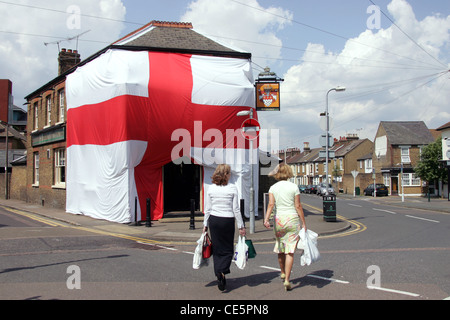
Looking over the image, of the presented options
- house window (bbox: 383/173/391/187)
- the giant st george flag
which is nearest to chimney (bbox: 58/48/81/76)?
the giant st george flag

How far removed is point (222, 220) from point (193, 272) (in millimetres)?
1707

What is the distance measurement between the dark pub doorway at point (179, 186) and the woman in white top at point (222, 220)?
12.4 meters

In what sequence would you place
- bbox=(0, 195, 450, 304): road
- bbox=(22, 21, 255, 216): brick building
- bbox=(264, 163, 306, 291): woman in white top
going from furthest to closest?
bbox=(22, 21, 255, 216): brick building < bbox=(264, 163, 306, 291): woman in white top < bbox=(0, 195, 450, 304): road

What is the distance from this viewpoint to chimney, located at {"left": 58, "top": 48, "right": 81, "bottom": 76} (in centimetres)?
2388

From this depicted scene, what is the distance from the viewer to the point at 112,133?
15391mm

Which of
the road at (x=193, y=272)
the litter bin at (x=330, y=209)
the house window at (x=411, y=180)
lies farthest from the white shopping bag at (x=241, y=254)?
the house window at (x=411, y=180)

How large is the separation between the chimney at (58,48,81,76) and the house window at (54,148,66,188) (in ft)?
18.6

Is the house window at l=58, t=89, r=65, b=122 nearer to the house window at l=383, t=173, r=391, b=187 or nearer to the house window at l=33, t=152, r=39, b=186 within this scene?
the house window at l=33, t=152, r=39, b=186

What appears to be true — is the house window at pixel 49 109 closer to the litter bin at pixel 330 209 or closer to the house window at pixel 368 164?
the litter bin at pixel 330 209

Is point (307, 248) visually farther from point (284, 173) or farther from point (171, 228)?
point (171, 228)

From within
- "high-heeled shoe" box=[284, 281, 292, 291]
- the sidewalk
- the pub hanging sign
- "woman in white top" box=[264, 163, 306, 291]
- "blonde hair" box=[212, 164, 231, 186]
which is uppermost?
Answer: the pub hanging sign

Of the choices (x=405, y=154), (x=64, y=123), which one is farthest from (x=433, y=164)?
(x=64, y=123)

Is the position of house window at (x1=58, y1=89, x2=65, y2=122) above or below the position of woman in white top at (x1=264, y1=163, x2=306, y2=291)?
above

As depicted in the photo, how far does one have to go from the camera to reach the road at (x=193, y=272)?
5496 millimetres
